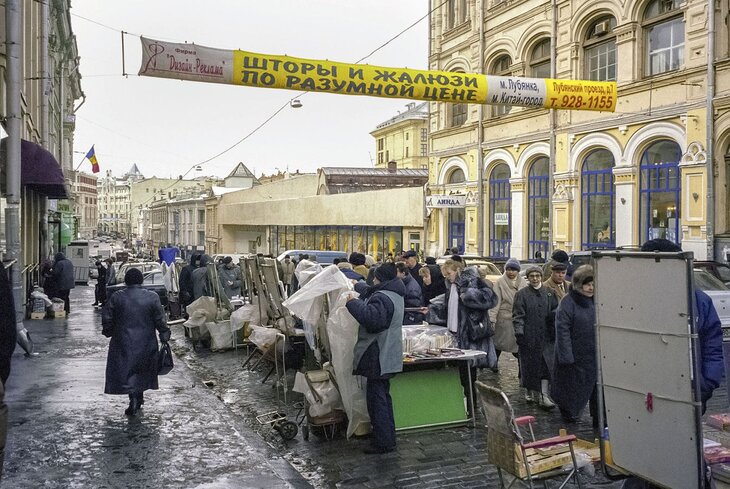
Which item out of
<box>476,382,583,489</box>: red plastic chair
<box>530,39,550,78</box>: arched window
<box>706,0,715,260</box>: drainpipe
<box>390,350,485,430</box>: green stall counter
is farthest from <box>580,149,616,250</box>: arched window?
<box>476,382,583,489</box>: red plastic chair

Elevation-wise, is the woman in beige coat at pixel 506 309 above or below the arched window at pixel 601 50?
below

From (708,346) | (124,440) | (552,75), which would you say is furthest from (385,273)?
(552,75)

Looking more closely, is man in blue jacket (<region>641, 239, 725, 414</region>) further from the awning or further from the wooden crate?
the awning

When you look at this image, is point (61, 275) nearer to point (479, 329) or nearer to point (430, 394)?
point (479, 329)

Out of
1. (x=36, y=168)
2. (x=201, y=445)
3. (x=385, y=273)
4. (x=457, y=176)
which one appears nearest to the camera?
(x=385, y=273)

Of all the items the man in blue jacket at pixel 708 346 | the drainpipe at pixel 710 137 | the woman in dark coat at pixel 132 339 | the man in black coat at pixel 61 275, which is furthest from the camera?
the drainpipe at pixel 710 137

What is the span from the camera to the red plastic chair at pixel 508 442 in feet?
16.1

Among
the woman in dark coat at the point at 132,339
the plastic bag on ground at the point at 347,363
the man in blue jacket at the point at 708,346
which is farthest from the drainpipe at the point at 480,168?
the man in blue jacket at the point at 708,346

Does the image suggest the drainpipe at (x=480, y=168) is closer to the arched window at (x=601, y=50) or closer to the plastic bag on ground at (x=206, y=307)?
the arched window at (x=601, y=50)

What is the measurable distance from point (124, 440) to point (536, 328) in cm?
475

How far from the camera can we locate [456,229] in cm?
3011

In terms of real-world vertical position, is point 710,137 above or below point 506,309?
above

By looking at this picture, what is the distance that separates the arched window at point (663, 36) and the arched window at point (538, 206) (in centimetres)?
528

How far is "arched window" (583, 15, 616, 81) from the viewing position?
72.9 ft
